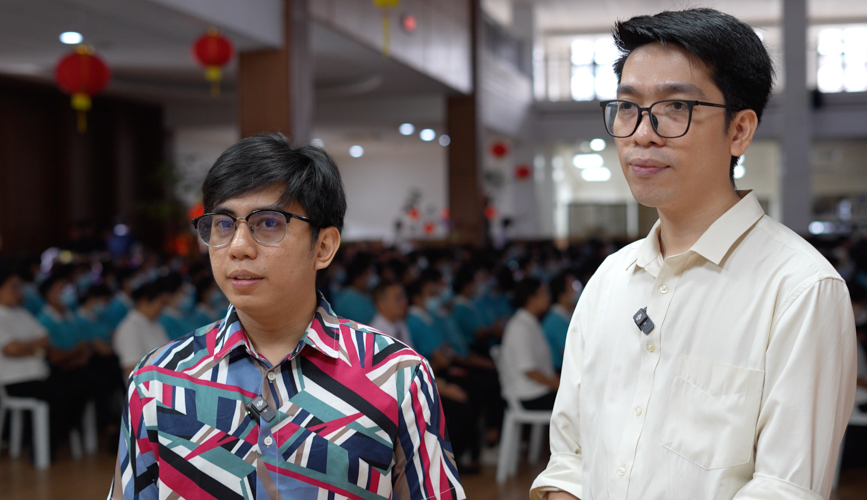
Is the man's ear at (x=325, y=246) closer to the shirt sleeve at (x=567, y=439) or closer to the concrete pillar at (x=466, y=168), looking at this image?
the shirt sleeve at (x=567, y=439)

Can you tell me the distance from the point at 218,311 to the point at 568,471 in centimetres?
477

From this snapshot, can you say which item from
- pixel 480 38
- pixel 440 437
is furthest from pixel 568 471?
pixel 480 38

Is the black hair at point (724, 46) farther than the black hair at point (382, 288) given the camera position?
No

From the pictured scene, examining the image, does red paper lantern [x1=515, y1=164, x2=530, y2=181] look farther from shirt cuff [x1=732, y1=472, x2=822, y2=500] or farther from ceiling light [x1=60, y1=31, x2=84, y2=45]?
shirt cuff [x1=732, y1=472, x2=822, y2=500]

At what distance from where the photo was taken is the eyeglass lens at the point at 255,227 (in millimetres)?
1256

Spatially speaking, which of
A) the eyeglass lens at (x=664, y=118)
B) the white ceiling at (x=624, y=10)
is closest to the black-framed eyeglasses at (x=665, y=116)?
the eyeglass lens at (x=664, y=118)

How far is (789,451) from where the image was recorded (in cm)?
104

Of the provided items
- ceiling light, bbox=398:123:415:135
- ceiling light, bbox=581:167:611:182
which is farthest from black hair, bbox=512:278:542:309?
ceiling light, bbox=581:167:611:182

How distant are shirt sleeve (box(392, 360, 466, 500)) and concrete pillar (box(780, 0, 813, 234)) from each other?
43.4 feet

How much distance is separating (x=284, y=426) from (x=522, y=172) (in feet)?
46.6

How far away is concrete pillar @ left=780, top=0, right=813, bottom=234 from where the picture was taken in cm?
1317

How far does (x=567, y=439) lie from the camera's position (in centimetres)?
135

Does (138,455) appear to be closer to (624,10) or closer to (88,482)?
(88,482)

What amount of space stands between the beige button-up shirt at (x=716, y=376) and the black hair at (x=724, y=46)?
174 millimetres
